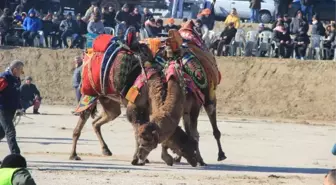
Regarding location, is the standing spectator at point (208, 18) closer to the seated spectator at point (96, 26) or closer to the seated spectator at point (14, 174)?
the seated spectator at point (96, 26)

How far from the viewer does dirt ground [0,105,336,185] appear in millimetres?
17734

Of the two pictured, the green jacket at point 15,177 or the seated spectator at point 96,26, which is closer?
the green jacket at point 15,177

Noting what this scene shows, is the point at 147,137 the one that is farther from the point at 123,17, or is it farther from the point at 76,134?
the point at 123,17

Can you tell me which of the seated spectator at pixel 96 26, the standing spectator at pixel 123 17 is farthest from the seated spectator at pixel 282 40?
the seated spectator at pixel 96 26

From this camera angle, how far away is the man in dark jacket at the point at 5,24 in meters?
37.9

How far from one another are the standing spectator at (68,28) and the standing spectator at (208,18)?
459cm

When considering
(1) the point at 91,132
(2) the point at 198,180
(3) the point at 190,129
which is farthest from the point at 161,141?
(1) the point at 91,132

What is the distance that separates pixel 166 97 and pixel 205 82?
75.3 inches

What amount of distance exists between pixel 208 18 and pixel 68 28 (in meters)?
5.17

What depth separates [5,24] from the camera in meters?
38.3

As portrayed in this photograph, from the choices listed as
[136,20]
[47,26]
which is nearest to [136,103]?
[136,20]

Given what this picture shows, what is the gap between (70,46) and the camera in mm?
39500

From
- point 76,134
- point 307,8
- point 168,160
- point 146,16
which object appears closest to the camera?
point 168,160

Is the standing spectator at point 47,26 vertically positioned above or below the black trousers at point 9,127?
below
